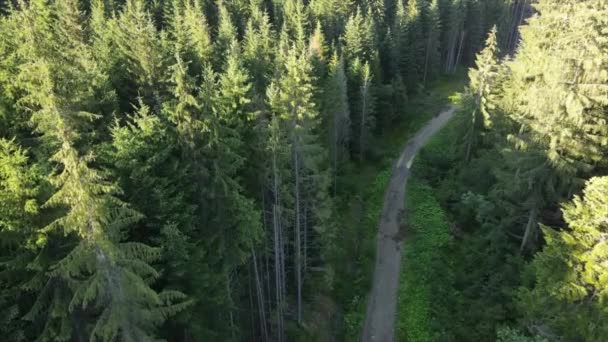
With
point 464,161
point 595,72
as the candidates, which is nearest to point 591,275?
point 595,72

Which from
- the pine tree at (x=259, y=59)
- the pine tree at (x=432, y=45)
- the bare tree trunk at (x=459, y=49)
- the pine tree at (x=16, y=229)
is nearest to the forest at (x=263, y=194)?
the pine tree at (x=16, y=229)

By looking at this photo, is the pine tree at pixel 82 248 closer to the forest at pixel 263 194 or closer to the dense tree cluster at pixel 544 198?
the forest at pixel 263 194

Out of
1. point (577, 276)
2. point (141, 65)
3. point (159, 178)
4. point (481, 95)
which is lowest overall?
point (577, 276)

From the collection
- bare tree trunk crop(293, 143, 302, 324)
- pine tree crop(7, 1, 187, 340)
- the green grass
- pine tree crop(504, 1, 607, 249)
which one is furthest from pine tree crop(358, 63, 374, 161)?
pine tree crop(7, 1, 187, 340)

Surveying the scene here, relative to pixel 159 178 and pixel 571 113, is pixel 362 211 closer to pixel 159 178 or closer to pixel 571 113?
pixel 571 113

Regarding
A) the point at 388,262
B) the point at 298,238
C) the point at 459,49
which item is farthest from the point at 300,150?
the point at 459,49

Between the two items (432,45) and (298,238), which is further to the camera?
(432,45)

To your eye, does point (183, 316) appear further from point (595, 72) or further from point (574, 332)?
point (595, 72)
